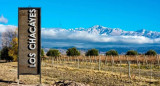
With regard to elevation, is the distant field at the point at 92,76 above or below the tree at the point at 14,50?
below

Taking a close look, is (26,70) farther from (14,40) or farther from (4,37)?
(4,37)

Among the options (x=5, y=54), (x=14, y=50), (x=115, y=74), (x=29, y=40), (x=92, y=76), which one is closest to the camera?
(x=29, y=40)

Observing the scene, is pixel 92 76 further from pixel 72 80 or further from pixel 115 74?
pixel 72 80

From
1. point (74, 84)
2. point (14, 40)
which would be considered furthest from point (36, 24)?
point (14, 40)

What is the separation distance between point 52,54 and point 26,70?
8033cm

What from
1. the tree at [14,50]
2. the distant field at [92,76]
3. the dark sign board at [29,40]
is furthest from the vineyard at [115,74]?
the tree at [14,50]

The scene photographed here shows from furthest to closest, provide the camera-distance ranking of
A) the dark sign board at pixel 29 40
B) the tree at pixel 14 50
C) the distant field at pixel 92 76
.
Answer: the tree at pixel 14 50
the distant field at pixel 92 76
the dark sign board at pixel 29 40

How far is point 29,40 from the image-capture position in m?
19.0

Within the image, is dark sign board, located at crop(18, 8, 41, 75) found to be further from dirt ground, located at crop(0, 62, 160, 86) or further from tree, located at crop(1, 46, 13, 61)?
tree, located at crop(1, 46, 13, 61)

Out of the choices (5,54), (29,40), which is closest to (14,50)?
(5,54)

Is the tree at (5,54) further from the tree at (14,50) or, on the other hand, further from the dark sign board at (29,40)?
the dark sign board at (29,40)

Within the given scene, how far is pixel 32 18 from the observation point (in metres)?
19.0

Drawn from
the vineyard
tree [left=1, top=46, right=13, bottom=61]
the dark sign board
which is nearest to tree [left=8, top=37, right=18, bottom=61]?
tree [left=1, top=46, right=13, bottom=61]

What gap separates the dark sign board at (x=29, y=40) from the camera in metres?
19.0
